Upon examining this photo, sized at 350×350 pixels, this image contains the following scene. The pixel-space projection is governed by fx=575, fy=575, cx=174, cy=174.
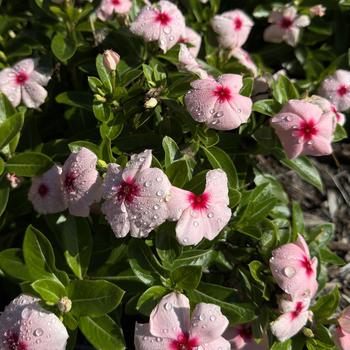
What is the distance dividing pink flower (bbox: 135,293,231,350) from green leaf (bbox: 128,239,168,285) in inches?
8.7

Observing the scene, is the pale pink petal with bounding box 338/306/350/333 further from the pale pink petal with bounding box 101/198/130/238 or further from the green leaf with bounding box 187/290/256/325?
the pale pink petal with bounding box 101/198/130/238

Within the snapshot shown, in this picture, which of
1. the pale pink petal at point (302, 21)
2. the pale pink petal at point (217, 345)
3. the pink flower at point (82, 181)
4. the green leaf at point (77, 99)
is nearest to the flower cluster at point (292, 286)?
the pale pink petal at point (217, 345)

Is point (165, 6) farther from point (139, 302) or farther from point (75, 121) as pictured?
point (139, 302)

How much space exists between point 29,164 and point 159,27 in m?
0.81

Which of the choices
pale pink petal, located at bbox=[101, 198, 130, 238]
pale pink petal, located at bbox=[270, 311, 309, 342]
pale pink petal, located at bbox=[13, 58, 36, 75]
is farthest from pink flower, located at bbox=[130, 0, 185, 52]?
pale pink petal, located at bbox=[270, 311, 309, 342]

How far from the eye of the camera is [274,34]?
322cm

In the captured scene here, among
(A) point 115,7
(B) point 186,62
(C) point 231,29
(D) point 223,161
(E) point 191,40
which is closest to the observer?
(D) point 223,161

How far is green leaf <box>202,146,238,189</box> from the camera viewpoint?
7.61 feet

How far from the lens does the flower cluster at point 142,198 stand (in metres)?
1.89

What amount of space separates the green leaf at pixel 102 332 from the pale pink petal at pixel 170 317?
20 centimetres

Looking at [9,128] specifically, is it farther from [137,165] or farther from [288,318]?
[288,318]

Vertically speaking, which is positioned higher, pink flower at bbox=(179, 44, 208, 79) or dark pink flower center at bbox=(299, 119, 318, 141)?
pink flower at bbox=(179, 44, 208, 79)

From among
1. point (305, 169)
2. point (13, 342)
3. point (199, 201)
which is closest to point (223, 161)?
point (199, 201)

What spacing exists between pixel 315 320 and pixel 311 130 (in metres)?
0.76
